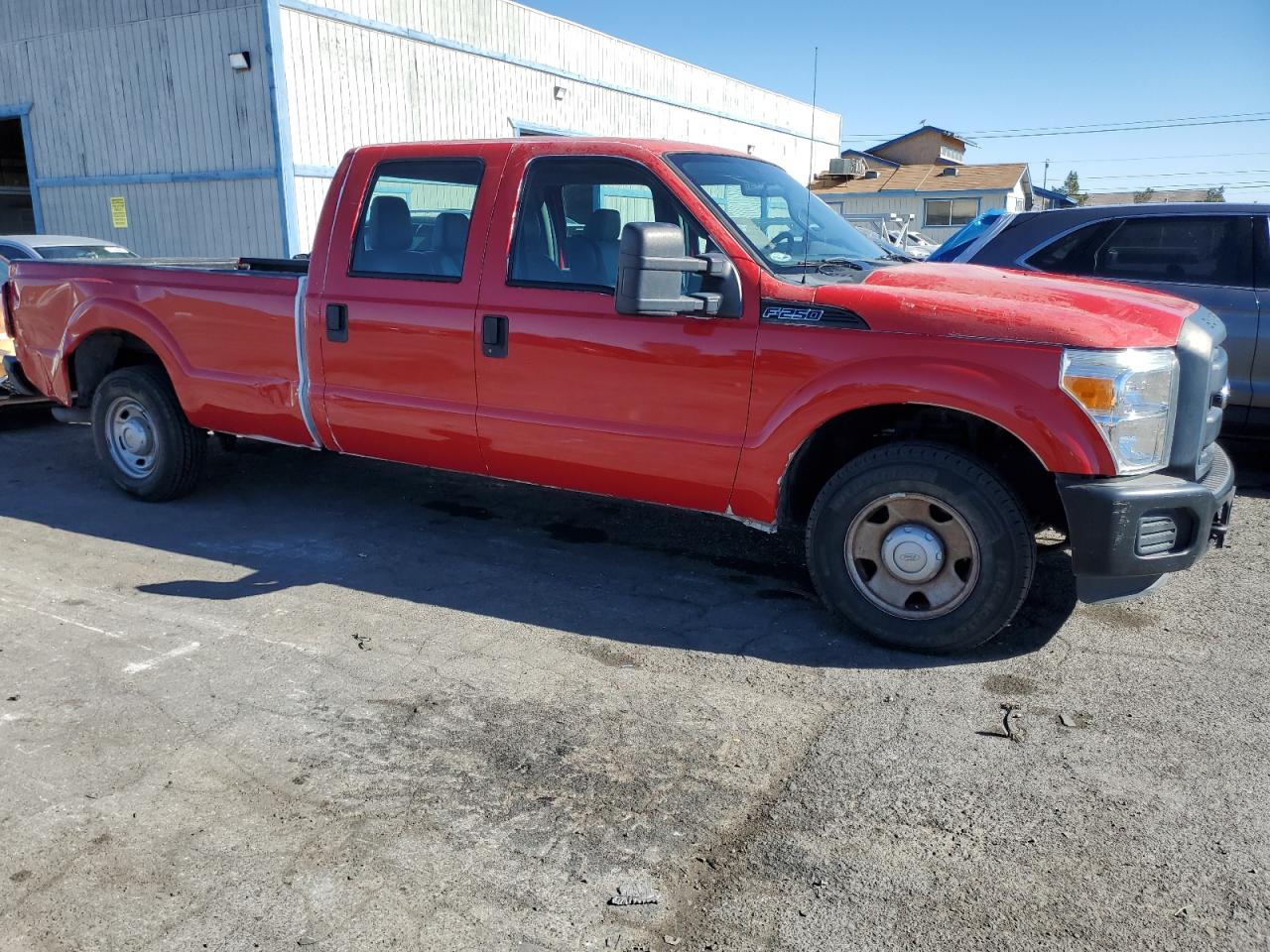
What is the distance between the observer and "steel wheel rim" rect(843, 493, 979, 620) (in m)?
3.96

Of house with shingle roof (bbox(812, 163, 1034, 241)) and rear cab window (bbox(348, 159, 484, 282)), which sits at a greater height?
house with shingle roof (bbox(812, 163, 1034, 241))

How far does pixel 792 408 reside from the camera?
4031mm

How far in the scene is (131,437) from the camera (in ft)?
20.2

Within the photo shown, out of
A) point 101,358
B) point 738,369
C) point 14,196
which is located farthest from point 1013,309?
point 14,196

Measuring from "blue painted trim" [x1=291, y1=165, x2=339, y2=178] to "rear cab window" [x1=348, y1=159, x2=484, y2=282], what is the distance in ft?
32.8

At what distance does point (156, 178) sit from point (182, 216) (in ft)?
2.37

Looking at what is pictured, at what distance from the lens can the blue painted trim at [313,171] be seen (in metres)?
14.2

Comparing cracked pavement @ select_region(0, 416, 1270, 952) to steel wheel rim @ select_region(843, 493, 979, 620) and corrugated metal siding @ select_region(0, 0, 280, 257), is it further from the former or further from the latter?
corrugated metal siding @ select_region(0, 0, 280, 257)

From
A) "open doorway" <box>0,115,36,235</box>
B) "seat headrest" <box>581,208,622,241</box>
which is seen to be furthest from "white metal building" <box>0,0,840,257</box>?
"seat headrest" <box>581,208,622,241</box>

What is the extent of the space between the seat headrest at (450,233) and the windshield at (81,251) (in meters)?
7.33

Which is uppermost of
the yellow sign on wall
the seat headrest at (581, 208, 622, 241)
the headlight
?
the yellow sign on wall

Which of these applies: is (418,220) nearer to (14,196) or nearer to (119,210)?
(119,210)

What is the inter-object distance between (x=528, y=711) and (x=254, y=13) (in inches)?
514

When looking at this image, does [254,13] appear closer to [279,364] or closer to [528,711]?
[279,364]
